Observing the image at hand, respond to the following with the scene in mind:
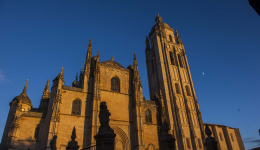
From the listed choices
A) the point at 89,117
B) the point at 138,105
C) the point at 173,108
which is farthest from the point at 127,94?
the point at 173,108

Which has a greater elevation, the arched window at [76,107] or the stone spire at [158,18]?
the stone spire at [158,18]

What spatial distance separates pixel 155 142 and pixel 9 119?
19.3 metres

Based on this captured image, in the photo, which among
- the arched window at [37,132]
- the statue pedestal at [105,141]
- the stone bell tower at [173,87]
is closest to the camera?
the statue pedestal at [105,141]

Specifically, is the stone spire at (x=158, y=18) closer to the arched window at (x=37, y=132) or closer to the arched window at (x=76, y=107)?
the arched window at (x=76, y=107)

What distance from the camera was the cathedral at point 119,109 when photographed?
19703 mm

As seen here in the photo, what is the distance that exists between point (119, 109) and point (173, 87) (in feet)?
40.1

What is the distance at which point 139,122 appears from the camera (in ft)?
78.5

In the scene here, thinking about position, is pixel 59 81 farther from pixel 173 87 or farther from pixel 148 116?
pixel 173 87

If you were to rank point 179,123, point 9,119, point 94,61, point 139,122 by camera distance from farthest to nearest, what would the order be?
point 179,123, point 94,61, point 139,122, point 9,119

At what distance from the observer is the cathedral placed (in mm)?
19703

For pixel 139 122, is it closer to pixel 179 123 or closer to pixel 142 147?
pixel 142 147

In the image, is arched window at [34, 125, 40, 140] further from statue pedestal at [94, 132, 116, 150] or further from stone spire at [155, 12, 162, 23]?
stone spire at [155, 12, 162, 23]

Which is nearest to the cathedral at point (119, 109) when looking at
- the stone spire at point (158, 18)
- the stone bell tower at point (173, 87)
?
the stone bell tower at point (173, 87)

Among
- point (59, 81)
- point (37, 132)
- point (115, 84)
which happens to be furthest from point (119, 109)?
point (37, 132)
